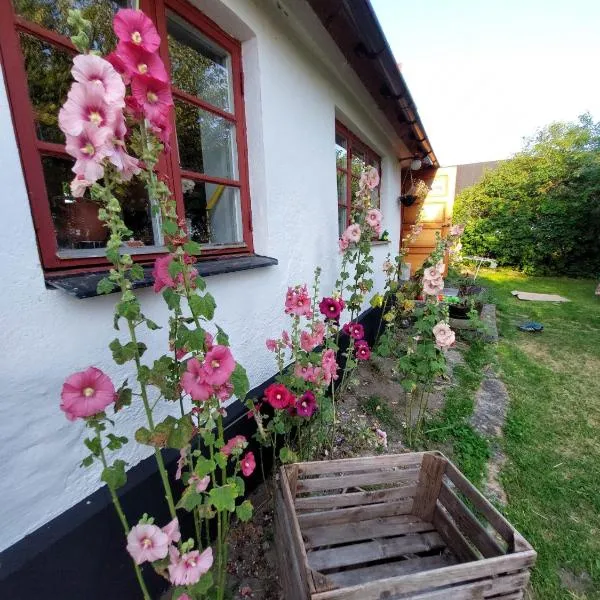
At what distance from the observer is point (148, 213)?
154cm

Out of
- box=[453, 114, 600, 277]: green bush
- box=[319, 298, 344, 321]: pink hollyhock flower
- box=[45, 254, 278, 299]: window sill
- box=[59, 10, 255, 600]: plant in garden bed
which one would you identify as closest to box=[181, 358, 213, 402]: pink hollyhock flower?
box=[59, 10, 255, 600]: plant in garden bed

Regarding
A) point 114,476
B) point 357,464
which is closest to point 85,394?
point 114,476

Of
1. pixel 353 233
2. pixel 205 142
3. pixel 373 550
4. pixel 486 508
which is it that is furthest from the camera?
pixel 353 233

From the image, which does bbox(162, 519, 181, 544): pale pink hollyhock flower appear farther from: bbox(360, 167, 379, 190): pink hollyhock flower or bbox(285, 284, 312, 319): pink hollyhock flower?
bbox(360, 167, 379, 190): pink hollyhock flower

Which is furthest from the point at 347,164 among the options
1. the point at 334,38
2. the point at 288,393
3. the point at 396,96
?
the point at 288,393

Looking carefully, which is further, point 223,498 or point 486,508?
point 486,508

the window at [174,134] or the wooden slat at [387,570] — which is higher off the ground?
the window at [174,134]

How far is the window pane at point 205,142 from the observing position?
1.69m

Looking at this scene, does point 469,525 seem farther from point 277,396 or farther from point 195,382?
point 195,382

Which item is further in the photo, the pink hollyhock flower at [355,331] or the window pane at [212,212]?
the pink hollyhock flower at [355,331]

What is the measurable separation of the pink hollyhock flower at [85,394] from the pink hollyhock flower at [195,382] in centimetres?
19

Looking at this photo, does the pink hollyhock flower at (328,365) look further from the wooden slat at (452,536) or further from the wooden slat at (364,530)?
the wooden slat at (452,536)

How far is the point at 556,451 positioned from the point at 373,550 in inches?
75.3

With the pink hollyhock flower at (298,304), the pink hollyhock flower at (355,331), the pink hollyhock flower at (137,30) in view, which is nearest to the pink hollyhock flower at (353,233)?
the pink hollyhock flower at (355,331)
